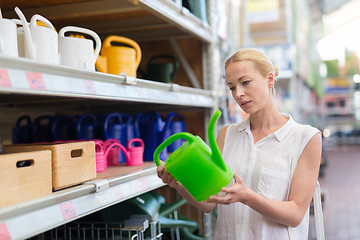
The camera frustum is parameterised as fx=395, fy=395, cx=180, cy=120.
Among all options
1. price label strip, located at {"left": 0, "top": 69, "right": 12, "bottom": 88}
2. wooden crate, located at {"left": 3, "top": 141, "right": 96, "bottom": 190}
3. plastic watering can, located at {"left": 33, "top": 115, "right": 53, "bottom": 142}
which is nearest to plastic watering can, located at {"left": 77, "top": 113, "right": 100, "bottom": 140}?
plastic watering can, located at {"left": 33, "top": 115, "right": 53, "bottom": 142}

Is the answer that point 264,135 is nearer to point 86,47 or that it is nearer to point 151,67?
point 86,47

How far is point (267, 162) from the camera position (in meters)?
1.52

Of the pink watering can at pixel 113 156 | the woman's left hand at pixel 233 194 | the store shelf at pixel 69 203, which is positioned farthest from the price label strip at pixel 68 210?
the pink watering can at pixel 113 156

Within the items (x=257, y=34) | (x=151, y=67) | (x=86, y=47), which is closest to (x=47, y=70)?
(x=86, y=47)

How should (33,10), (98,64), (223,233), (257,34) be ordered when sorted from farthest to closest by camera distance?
(257,34)
(33,10)
(98,64)
(223,233)

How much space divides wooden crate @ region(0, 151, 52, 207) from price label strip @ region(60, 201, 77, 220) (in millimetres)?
62

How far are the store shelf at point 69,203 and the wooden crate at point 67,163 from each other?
3cm

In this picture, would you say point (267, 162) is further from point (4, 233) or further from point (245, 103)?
point (4, 233)

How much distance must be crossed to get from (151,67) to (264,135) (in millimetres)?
1097

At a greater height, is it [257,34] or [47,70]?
[257,34]

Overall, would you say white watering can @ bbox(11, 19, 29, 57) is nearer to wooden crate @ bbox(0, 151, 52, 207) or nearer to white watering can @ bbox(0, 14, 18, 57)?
white watering can @ bbox(0, 14, 18, 57)

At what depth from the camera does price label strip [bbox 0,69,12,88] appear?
0.98 metres

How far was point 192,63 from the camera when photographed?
2.83 m

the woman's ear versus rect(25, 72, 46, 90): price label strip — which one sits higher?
the woman's ear
